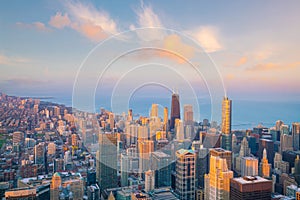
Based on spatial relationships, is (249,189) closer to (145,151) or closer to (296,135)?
(145,151)

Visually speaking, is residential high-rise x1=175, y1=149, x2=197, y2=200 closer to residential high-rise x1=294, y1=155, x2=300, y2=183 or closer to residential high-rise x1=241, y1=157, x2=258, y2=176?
residential high-rise x1=241, y1=157, x2=258, y2=176

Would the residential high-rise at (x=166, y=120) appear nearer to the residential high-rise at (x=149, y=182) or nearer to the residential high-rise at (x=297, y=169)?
the residential high-rise at (x=149, y=182)

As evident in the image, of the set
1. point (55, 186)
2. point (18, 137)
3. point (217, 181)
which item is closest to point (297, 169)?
point (217, 181)

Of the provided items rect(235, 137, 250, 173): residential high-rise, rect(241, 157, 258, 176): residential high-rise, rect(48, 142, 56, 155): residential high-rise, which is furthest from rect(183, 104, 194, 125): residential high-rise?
rect(48, 142, 56, 155): residential high-rise

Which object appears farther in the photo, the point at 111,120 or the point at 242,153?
the point at 242,153

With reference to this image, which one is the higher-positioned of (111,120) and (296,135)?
(111,120)

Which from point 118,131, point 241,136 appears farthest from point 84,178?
point 241,136

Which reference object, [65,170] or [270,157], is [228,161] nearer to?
[270,157]
